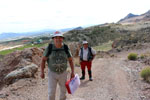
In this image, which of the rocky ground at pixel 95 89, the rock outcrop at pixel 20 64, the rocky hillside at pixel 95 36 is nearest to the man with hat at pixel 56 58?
the rocky ground at pixel 95 89

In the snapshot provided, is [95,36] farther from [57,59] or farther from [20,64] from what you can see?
[57,59]

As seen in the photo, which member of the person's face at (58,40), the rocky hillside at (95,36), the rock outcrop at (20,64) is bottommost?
the rocky hillside at (95,36)

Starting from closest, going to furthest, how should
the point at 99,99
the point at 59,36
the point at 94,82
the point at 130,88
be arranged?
the point at 59,36 → the point at 99,99 → the point at 130,88 → the point at 94,82

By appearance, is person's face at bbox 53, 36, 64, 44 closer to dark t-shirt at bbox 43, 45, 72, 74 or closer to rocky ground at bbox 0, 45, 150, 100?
dark t-shirt at bbox 43, 45, 72, 74

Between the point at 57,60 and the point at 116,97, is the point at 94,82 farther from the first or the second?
the point at 57,60

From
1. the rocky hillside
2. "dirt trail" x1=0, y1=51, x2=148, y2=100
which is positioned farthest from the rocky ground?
the rocky hillside

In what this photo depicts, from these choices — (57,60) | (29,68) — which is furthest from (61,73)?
(29,68)

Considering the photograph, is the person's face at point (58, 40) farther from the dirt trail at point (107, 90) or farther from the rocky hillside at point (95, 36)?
the rocky hillside at point (95, 36)

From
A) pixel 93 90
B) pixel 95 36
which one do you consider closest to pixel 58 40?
pixel 93 90

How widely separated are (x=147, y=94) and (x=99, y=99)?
175 cm

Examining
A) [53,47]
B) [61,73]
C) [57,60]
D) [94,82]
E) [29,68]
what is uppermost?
[53,47]

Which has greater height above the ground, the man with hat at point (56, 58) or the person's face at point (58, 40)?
the person's face at point (58, 40)

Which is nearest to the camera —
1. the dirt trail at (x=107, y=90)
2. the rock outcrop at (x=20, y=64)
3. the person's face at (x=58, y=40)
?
the person's face at (x=58, y=40)

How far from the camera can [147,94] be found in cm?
636
